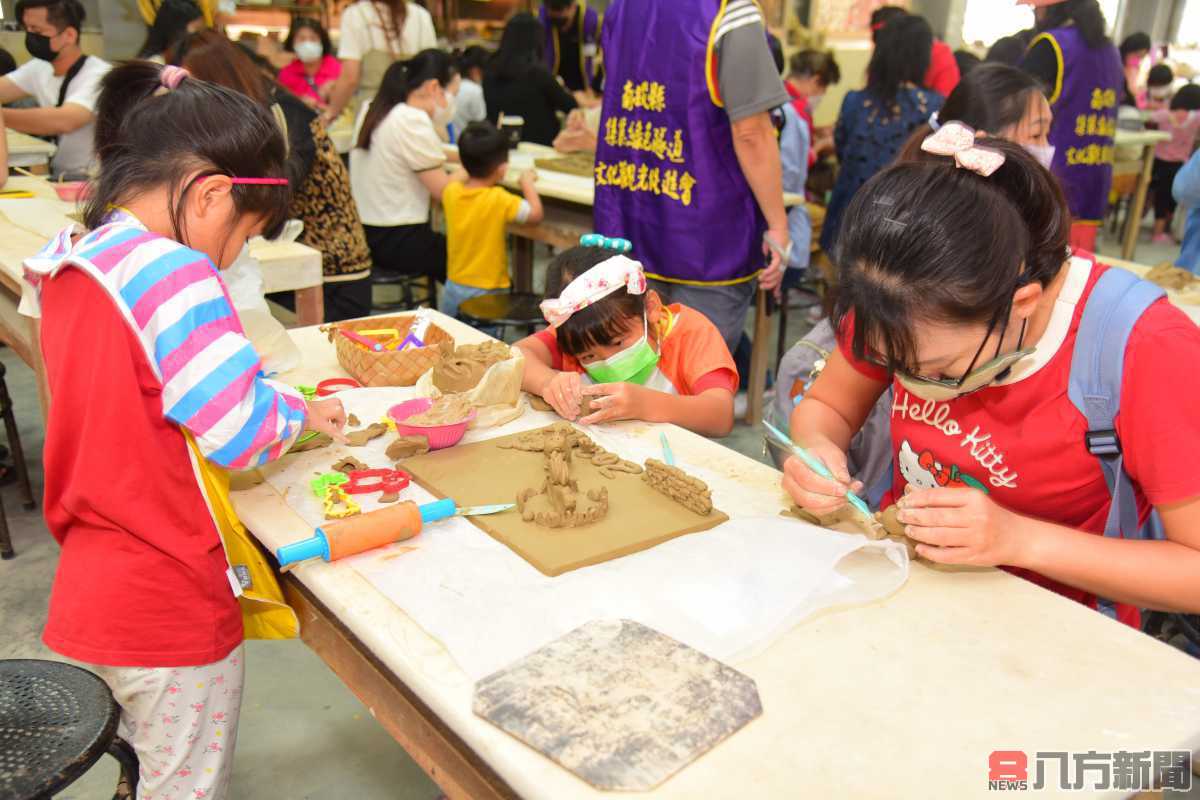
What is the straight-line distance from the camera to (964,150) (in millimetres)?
1219

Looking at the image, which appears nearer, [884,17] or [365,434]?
[365,434]

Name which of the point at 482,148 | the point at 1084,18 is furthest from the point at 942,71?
the point at 482,148

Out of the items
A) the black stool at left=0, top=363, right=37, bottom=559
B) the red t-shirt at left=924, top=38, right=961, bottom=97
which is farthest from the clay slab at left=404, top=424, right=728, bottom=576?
the red t-shirt at left=924, top=38, right=961, bottom=97

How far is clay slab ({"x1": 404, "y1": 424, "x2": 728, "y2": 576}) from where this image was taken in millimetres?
1284

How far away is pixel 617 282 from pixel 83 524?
3.51 feet

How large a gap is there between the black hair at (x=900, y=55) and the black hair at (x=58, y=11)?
404 centimetres

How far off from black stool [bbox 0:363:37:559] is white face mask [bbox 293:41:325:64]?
4.42 metres

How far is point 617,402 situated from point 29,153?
4.20 m

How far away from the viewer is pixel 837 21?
34.3 ft

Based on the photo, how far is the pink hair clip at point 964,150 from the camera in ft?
3.92

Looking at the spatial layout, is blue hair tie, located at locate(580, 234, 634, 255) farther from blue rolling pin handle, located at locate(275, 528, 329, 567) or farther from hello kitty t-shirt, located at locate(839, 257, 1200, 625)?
blue rolling pin handle, located at locate(275, 528, 329, 567)

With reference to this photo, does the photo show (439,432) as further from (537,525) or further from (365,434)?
(537,525)

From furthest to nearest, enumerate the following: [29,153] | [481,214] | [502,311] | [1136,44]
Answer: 1. [1136,44]
2. [29,153]
3. [481,214]
4. [502,311]

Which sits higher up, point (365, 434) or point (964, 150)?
point (964, 150)
